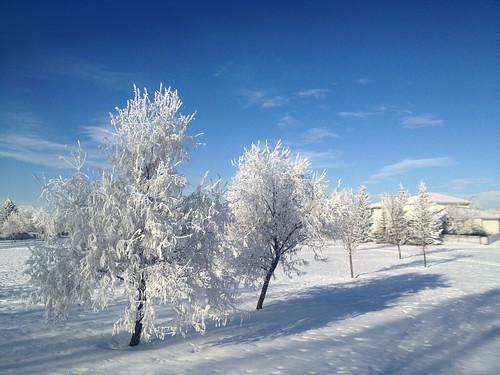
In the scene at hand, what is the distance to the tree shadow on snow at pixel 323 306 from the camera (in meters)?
11.8

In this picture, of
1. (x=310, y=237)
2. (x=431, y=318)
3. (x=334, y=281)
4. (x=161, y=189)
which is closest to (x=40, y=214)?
(x=161, y=189)

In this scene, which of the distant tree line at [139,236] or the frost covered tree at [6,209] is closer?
the distant tree line at [139,236]

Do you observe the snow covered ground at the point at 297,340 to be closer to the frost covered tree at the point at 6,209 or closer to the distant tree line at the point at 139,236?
the distant tree line at the point at 139,236

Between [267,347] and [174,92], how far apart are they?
8142mm

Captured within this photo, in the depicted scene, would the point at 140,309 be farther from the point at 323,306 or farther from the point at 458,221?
the point at 458,221

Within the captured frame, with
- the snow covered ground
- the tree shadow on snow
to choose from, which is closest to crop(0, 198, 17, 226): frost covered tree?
the snow covered ground

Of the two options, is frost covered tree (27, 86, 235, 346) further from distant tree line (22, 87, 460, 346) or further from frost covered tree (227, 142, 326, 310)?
frost covered tree (227, 142, 326, 310)

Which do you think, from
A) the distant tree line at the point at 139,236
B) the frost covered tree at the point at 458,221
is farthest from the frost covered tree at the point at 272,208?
the frost covered tree at the point at 458,221

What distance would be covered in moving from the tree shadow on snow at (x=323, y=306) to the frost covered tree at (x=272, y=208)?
1.88m

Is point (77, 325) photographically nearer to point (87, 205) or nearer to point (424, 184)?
point (87, 205)

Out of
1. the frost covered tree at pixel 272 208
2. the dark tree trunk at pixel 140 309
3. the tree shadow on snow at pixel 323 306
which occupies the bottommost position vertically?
the tree shadow on snow at pixel 323 306

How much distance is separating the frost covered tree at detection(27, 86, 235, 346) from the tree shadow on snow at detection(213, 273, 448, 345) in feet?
8.27

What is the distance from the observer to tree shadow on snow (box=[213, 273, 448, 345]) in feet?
38.8

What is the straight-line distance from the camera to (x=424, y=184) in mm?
45375
